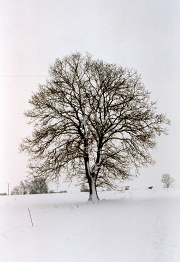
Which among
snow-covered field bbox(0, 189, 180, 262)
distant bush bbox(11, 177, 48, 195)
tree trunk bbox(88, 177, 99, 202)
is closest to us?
snow-covered field bbox(0, 189, 180, 262)

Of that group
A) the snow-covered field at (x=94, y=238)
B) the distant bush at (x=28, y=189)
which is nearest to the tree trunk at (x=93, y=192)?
the snow-covered field at (x=94, y=238)

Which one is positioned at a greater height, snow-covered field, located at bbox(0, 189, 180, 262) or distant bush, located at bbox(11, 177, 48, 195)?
distant bush, located at bbox(11, 177, 48, 195)

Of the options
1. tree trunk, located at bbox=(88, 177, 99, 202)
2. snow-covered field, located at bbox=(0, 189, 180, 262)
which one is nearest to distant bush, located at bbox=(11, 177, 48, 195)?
tree trunk, located at bbox=(88, 177, 99, 202)

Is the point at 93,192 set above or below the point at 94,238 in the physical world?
above

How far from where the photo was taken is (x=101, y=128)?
54.6 feet

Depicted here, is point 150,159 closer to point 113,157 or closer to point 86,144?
point 113,157

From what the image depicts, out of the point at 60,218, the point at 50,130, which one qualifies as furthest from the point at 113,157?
the point at 60,218

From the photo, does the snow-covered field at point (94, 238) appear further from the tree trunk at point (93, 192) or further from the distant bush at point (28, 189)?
the distant bush at point (28, 189)

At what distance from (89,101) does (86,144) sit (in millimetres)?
2854

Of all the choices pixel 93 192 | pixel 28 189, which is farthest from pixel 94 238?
pixel 28 189

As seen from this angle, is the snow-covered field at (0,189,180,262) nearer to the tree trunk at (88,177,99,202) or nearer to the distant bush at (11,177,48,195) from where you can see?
the tree trunk at (88,177,99,202)

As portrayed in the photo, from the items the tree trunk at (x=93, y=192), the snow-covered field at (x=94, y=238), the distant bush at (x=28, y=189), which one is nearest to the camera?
the snow-covered field at (x=94, y=238)

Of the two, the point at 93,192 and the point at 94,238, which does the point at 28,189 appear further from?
the point at 94,238

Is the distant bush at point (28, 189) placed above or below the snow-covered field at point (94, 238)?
above
